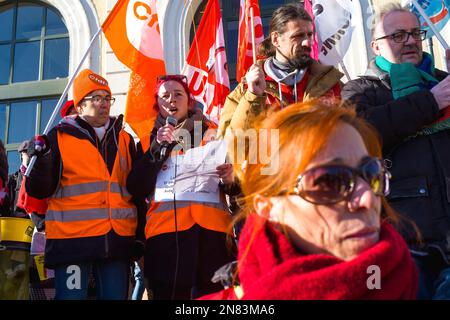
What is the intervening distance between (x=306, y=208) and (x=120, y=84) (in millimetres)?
5743

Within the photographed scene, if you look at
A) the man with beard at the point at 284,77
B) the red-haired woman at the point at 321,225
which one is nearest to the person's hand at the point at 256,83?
the man with beard at the point at 284,77

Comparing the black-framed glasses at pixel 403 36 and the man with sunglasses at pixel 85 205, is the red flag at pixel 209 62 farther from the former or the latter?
the black-framed glasses at pixel 403 36

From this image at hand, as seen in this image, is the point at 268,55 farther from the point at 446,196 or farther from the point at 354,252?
the point at 354,252

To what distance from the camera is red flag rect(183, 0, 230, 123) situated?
4898 mm

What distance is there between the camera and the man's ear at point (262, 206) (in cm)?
141

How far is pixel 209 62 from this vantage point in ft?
16.4

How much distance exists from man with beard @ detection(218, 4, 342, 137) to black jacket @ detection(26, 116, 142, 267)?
79cm

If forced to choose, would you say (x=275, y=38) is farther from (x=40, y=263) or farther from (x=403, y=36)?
(x=40, y=263)

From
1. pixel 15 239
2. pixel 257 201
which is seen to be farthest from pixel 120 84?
pixel 257 201

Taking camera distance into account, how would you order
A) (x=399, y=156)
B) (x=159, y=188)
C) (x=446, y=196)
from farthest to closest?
(x=159, y=188), (x=399, y=156), (x=446, y=196)

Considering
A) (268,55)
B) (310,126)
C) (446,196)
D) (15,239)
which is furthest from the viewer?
(15,239)

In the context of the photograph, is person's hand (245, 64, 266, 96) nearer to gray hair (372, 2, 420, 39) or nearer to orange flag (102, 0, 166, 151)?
gray hair (372, 2, 420, 39)

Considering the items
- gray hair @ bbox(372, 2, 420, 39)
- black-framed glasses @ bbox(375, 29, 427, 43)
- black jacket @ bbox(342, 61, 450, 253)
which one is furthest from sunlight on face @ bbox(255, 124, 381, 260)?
gray hair @ bbox(372, 2, 420, 39)
